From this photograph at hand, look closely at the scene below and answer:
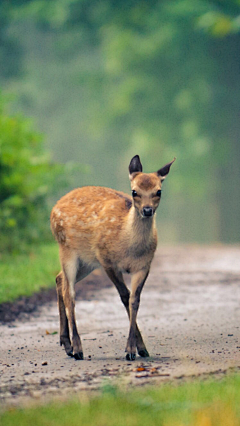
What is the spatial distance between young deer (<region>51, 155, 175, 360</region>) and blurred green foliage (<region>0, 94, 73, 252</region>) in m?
5.87

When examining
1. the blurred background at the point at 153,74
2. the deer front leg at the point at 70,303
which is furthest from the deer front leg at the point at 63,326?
the blurred background at the point at 153,74

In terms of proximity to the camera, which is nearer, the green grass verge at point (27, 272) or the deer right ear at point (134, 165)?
the deer right ear at point (134, 165)

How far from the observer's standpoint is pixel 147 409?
14.8 ft

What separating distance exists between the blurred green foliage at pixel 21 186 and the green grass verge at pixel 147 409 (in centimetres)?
847

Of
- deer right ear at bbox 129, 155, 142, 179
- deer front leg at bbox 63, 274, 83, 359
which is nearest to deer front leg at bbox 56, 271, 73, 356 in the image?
deer front leg at bbox 63, 274, 83, 359

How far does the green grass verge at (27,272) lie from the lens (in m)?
10.4

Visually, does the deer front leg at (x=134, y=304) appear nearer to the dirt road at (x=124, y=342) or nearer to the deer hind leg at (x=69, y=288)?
the dirt road at (x=124, y=342)

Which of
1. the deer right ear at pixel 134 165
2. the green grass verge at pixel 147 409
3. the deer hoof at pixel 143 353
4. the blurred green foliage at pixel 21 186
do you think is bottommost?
the green grass verge at pixel 147 409

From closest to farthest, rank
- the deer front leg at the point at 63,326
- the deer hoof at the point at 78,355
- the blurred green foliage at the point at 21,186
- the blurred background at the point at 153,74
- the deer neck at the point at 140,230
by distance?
1. the deer hoof at the point at 78,355
2. the deer neck at the point at 140,230
3. the deer front leg at the point at 63,326
4. the blurred green foliage at the point at 21,186
5. the blurred background at the point at 153,74

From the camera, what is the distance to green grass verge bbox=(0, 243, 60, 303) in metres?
10.4

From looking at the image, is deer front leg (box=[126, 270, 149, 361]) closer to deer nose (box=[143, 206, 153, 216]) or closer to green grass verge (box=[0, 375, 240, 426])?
deer nose (box=[143, 206, 153, 216])

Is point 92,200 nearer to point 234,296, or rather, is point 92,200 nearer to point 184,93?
point 234,296

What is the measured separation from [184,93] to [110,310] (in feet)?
60.3

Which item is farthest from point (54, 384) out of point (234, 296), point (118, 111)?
point (118, 111)
